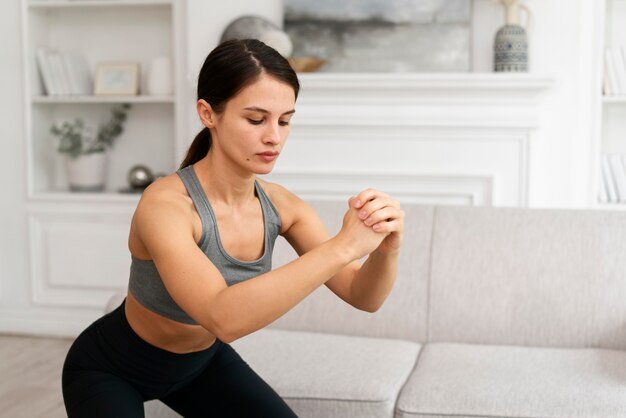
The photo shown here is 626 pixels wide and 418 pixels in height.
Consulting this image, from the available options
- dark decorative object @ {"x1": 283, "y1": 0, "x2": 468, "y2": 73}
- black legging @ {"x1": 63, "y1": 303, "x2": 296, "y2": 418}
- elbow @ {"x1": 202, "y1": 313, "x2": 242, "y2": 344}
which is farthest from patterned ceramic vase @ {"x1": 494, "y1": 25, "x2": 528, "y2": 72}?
elbow @ {"x1": 202, "y1": 313, "x2": 242, "y2": 344}

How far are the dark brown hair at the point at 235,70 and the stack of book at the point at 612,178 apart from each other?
2445mm

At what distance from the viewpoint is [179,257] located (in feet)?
4.99

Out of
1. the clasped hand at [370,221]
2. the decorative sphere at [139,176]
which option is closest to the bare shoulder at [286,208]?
the clasped hand at [370,221]

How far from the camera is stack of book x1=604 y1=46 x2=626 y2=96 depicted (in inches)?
148

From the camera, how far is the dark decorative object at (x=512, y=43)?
3666 millimetres

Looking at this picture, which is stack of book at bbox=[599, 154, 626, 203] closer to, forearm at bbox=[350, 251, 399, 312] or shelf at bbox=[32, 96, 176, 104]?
shelf at bbox=[32, 96, 176, 104]

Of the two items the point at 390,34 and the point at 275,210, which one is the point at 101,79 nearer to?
the point at 390,34

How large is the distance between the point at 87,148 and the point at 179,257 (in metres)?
3.23

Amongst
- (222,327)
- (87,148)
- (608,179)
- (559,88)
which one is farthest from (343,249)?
(87,148)

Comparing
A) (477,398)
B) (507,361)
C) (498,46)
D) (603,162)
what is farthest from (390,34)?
(477,398)

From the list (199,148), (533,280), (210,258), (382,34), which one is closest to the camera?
(210,258)

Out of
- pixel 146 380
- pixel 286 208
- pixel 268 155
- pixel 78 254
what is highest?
pixel 268 155

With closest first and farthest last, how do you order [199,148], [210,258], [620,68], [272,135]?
[272,135] → [210,258] → [199,148] → [620,68]

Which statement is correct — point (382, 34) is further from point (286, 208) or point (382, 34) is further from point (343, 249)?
point (343, 249)
